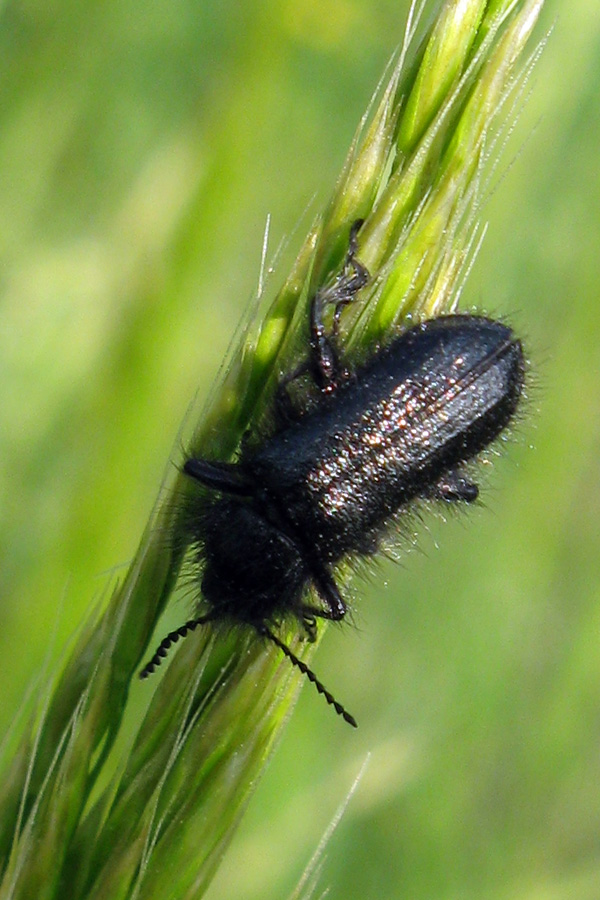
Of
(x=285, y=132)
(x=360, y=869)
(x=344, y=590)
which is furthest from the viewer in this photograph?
(x=285, y=132)

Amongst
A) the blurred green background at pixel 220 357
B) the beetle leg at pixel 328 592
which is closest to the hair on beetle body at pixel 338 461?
the beetle leg at pixel 328 592

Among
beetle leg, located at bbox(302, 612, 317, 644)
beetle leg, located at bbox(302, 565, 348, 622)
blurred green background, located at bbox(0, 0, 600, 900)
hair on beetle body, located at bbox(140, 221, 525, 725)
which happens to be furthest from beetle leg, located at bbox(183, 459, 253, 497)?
blurred green background, located at bbox(0, 0, 600, 900)

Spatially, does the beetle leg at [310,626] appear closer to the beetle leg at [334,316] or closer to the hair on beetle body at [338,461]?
the hair on beetle body at [338,461]

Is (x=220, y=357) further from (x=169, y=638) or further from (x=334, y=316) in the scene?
(x=169, y=638)

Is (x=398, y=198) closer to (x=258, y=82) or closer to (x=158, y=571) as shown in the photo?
(x=158, y=571)

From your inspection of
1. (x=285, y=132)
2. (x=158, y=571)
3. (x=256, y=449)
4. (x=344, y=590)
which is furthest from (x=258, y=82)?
(x=158, y=571)

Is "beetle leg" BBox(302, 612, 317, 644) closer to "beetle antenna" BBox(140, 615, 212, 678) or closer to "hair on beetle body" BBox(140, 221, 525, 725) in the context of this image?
"hair on beetle body" BBox(140, 221, 525, 725)

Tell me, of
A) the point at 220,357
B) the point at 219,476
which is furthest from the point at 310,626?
the point at 220,357
